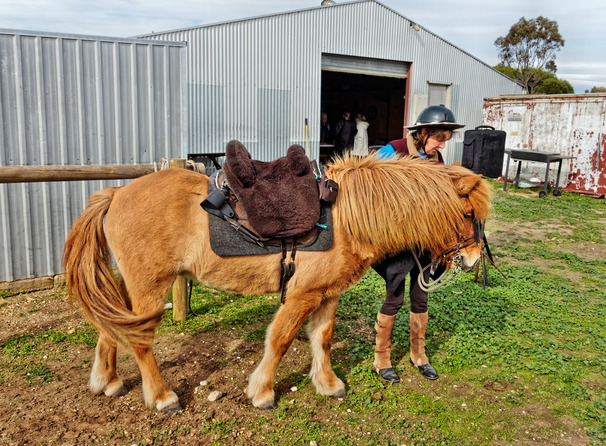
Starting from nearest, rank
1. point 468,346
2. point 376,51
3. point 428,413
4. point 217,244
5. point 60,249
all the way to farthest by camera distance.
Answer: point 217,244 < point 428,413 < point 468,346 < point 60,249 < point 376,51

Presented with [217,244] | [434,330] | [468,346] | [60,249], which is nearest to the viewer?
[217,244]

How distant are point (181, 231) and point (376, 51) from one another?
1285 centimetres

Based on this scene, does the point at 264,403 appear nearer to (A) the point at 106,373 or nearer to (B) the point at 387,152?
(A) the point at 106,373

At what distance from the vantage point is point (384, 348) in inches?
137

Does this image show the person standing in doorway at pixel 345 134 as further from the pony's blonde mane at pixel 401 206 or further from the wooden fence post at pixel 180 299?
the pony's blonde mane at pixel 401 206

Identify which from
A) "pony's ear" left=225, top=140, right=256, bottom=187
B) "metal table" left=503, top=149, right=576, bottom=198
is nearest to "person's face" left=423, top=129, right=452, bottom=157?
"pony's ear" left=225, top=140, right=256, bottom=187

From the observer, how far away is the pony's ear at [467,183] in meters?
2.98

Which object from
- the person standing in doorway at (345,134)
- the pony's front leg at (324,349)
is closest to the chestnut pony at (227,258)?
the pony's front leg at (324,349)

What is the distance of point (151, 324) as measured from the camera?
2.84 meters

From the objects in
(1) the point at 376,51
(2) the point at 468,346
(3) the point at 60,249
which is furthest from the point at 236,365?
(1) the point at 376,51

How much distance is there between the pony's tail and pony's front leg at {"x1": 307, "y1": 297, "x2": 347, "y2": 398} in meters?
1.13

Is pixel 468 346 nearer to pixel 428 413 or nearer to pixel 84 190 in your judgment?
pixel 428 413

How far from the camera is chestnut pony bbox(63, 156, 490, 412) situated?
2814 mm

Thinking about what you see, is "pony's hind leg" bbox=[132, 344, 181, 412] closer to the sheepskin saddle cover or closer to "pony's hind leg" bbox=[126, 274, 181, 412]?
"pony's hind leg" bbox=[126, 274, 181, 412]
